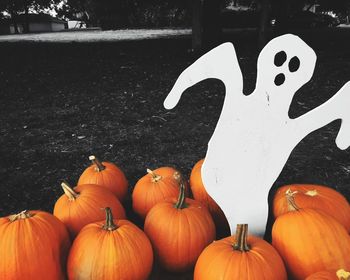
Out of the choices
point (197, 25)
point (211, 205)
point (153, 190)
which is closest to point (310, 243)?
point (211, 205)

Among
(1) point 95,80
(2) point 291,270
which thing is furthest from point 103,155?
(1) point 95,80

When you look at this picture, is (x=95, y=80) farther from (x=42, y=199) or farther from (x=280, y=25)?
(x=280, y=25)

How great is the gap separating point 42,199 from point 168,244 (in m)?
2.22

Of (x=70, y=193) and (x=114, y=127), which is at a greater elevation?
(x=70, y=193)

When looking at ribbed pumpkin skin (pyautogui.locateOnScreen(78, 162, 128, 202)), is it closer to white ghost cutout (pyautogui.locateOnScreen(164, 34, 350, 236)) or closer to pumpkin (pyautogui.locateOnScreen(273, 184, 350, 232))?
white ghost cutout (pyautogui.locateOnScreen(164, 34, 350, 236))

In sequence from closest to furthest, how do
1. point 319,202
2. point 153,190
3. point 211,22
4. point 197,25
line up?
point 319,202, point 153,190, point 197,25, point 211,22

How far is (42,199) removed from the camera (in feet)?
11.4

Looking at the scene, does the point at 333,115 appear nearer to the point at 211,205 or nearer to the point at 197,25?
the point at 211,205

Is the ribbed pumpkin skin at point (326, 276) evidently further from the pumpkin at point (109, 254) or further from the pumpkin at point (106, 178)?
the pumpkin at point (106, 178)

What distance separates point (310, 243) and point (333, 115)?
50 centimetres

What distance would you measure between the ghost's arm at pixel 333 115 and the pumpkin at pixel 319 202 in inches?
10.6

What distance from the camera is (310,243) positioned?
1384 mm

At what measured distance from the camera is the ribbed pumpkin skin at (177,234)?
5.15 ft

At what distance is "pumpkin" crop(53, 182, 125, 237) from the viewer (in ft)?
5.45
